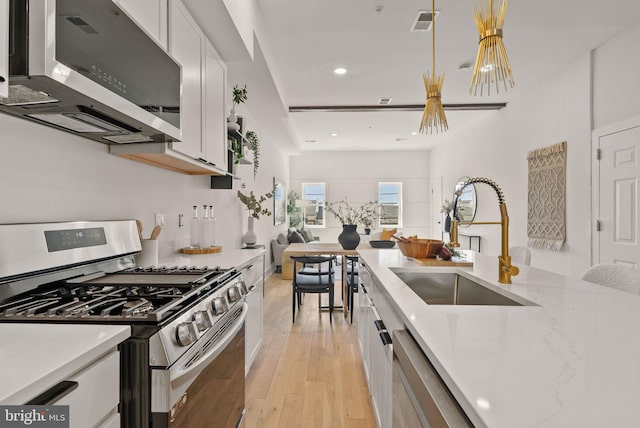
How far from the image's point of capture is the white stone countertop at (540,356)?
48 cm

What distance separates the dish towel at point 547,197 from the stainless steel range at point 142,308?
3850 millimetres

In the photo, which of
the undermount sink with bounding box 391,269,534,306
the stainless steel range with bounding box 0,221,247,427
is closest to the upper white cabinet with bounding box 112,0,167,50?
the stainless steel range with bounding box 0,221,247,427

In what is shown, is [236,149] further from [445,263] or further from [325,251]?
[445,263]

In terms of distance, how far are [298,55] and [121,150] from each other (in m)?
2.38

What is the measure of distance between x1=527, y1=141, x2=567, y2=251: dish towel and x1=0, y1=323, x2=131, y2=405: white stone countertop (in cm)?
444

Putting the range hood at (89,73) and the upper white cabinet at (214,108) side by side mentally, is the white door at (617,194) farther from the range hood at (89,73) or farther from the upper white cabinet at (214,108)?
the range hood at (89,73)

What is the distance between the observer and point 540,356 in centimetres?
66

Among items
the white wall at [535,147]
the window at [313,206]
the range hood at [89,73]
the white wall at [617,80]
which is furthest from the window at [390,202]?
the range hood at [89,73]

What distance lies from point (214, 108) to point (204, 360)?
1729mm

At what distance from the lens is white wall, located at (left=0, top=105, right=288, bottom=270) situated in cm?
119

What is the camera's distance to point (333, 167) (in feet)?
29.6

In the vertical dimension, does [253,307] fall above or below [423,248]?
below

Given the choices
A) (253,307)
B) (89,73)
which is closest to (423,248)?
(253,307)

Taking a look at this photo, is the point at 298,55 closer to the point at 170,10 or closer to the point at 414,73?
the point at 414,73
